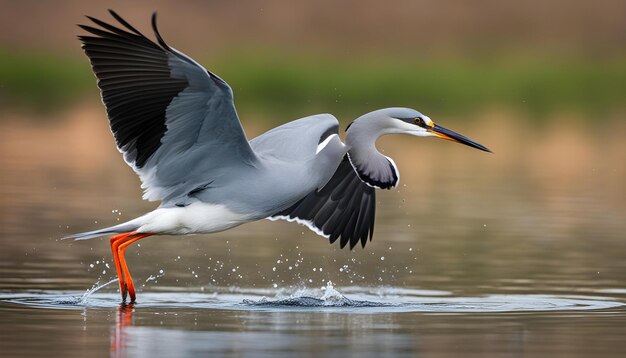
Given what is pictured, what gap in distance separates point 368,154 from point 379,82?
25682mm

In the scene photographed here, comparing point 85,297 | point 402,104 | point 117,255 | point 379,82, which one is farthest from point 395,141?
point 85,297

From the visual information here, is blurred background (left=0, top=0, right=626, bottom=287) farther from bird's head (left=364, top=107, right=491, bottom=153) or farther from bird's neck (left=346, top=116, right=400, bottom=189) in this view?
bird's head (left=364, top=107, right=491, bottom=153)

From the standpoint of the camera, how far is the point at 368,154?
12750mm

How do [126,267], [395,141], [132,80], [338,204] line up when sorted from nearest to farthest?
[132,80], [126,267], [338,204], [395,141]

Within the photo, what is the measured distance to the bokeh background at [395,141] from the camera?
14.4 metres

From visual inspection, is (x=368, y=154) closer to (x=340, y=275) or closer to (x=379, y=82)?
(x=340, y=275)

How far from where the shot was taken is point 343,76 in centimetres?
3956

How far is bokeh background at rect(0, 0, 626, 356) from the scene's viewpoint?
1440cm

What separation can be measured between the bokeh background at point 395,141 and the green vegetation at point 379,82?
75mm

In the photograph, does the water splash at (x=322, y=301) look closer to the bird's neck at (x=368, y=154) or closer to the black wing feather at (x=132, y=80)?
the bird's neck at (x=368, y=154)

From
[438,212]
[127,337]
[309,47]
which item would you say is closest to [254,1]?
[309,47]

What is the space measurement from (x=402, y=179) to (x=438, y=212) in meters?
3.23

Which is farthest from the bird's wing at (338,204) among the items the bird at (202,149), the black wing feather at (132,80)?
the black wing feather at (132,80)

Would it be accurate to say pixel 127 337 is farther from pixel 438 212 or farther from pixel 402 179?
pixel 402 179
